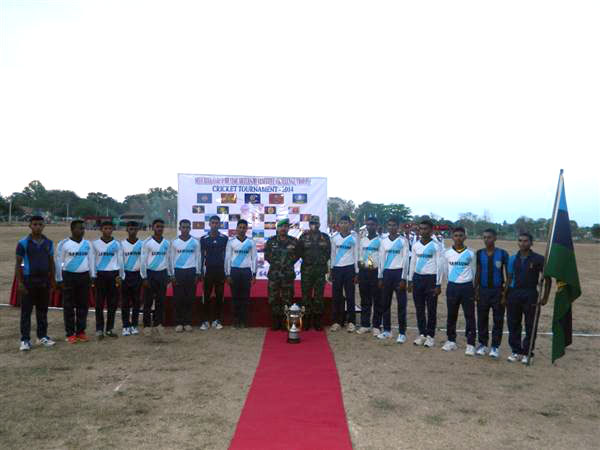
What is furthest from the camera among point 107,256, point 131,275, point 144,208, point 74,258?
point 144,208

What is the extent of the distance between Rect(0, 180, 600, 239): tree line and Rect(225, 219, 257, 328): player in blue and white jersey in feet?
167

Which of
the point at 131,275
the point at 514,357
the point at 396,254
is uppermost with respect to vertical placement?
the point at 396,254

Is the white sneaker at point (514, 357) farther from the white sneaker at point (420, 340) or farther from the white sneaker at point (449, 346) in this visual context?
the white sneaker at point (420, 340)

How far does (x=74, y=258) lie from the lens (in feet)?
21.1

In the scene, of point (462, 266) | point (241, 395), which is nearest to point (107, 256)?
point (241, 395)

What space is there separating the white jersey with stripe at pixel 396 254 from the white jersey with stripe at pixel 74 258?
4343 millimetres

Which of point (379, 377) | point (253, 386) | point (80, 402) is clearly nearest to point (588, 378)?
point (379, 377)

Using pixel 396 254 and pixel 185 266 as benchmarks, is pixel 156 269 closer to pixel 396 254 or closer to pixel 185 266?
pixel 185 266

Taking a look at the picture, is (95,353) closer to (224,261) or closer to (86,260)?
(86,260)

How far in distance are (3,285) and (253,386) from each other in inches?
406

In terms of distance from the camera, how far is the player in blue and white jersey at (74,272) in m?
6.41

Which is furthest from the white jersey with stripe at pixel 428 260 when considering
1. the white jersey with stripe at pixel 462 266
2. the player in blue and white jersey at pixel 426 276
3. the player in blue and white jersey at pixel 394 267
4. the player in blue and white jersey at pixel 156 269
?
the player in blue and white jersey at pixel 156 269

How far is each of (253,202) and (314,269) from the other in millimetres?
3213

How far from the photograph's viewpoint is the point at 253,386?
4848mm
